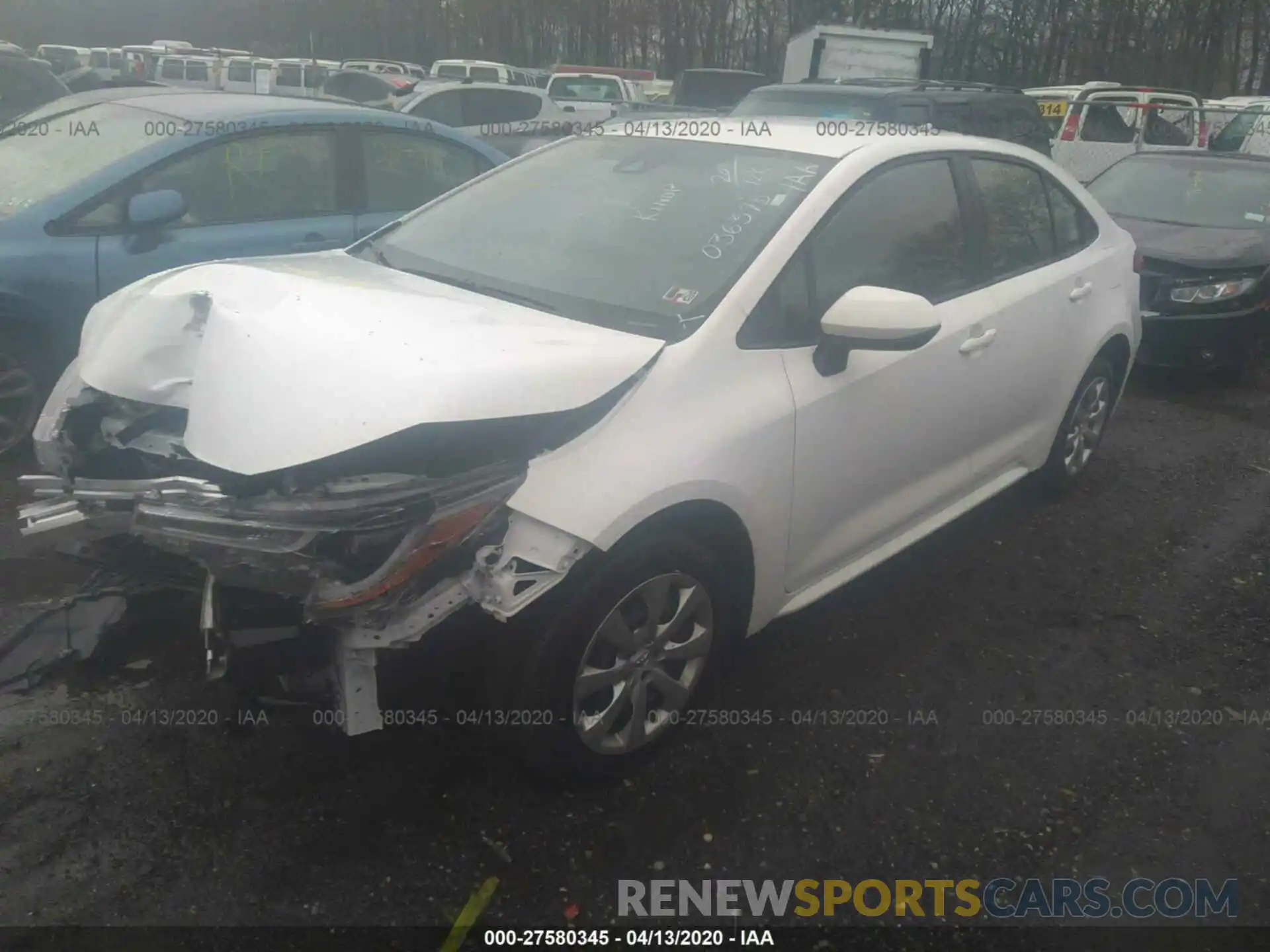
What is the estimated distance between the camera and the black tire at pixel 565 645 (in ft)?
8.36

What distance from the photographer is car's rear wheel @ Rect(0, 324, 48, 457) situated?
4.64 m

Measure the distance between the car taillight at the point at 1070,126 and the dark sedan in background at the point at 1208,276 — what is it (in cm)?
774

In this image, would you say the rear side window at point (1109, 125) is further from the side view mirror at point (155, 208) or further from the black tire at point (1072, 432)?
the side view mirror at point (155, 208)

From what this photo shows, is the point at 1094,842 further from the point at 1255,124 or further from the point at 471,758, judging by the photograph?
the point at 1255,124

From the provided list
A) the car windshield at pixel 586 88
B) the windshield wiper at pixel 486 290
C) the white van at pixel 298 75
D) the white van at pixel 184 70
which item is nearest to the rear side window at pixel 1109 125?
the car windshield at pixel 586 88

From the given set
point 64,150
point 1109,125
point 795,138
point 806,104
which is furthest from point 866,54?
point 795,138

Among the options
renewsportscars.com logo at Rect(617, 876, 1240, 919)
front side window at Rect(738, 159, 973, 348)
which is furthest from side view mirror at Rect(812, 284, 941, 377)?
renewsportscars.com logo at Rect(617, 876, 1240, 919)

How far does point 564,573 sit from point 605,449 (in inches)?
13.1

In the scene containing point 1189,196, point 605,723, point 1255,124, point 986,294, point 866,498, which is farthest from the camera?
point 1255,124

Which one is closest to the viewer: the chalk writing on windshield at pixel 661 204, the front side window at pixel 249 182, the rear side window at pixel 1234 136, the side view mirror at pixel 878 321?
the side view mirror at pixel 878 321

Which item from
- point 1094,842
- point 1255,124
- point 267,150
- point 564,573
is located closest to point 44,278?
point 267,150

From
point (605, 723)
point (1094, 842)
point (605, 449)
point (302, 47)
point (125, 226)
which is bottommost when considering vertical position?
point (1094, 842)

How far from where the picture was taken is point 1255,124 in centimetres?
1527

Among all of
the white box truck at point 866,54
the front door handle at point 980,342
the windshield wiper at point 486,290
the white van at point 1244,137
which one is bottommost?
the front door handle at point 980,342
